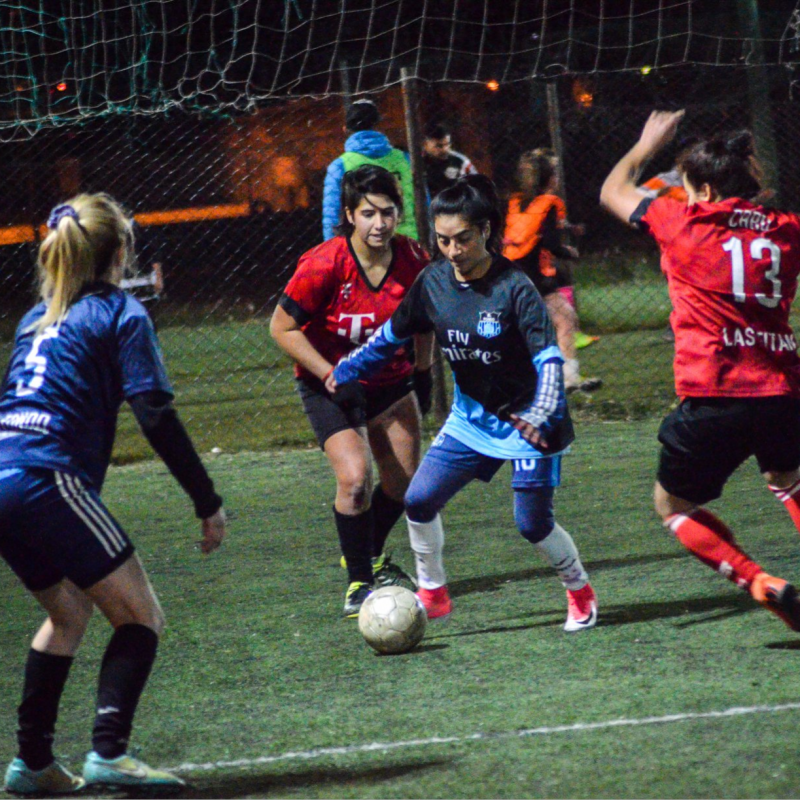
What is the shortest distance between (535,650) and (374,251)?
71.9 inches

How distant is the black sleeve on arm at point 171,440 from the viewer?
11.1 ft

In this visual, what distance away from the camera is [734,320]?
4.42 m

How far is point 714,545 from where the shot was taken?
4.57 m

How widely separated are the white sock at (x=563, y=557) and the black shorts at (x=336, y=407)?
3.38ft

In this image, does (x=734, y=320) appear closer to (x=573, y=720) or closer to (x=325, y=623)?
(x=573, y=720)

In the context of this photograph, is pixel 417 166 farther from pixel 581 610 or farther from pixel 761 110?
pixel 581 610

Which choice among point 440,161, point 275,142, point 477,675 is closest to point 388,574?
point 477,675

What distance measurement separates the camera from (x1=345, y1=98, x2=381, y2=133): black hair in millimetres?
8133

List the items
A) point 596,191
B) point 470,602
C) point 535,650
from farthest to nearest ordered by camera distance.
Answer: point 596,191, point 470,602, point 535,650

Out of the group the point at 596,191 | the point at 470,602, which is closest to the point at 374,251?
the point at 470,602

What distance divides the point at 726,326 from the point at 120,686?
7.53ft

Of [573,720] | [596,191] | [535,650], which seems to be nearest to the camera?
[573,720]

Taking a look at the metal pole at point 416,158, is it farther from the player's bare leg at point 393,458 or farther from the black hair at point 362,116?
the player's bare leg at point 393,458

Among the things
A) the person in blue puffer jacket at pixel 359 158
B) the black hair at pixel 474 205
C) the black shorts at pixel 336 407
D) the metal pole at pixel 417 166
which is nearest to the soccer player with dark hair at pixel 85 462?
the black hair at pixel 474 205
